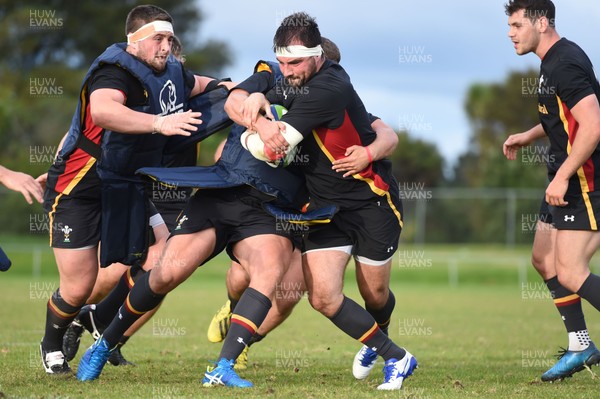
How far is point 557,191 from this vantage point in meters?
6.38

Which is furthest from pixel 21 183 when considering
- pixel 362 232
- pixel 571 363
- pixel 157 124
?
pixel 571 363

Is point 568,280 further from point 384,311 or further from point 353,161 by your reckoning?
point 353,161

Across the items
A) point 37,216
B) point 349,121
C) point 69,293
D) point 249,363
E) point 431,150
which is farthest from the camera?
point 431,150

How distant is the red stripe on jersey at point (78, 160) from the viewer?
6727 mm

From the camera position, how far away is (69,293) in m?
6.94

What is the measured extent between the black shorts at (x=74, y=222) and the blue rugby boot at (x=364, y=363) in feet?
7.14

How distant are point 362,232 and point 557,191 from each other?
140cm

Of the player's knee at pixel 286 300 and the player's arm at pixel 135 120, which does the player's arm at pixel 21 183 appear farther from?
the player's knee at pixel 286 300

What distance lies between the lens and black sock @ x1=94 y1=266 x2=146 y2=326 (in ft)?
23.6

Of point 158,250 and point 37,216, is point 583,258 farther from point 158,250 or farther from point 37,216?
point 37,216

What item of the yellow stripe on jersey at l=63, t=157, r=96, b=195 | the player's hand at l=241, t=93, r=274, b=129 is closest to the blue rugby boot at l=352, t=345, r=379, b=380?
the player's hand at l=241, t=93, r=274, b=129

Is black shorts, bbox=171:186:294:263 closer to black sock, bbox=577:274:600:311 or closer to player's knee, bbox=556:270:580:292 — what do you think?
player's knee, bbox=556:270:580:292

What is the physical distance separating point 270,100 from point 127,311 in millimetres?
1824

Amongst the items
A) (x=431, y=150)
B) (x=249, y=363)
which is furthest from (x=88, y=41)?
(x=249, y=363)
